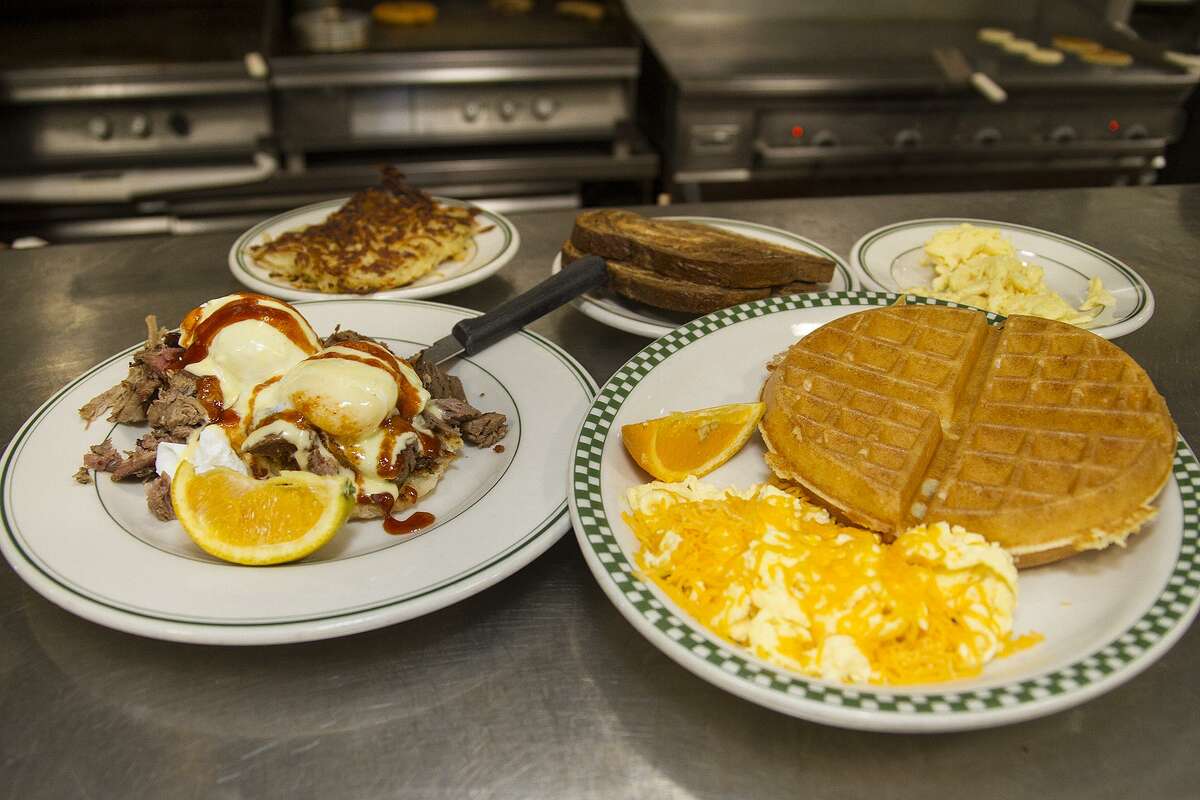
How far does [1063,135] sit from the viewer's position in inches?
220

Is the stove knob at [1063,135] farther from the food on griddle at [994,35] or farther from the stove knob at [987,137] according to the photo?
the food on griddle at [994,35]

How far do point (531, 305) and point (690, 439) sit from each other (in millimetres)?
718

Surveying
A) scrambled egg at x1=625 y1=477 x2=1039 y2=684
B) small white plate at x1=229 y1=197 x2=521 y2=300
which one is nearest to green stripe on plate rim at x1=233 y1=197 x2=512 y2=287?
small white plate at x1=229 y1=197 x2=521 y2=300

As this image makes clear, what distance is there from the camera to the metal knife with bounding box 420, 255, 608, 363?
91.2 inches

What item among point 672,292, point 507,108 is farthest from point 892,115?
point 672,292

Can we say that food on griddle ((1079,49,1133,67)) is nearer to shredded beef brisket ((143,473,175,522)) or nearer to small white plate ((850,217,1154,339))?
small white plate ((850,217,1154,339))

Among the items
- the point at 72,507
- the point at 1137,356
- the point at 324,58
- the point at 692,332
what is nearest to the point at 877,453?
the point at 692,332

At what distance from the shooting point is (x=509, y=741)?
4.89ft

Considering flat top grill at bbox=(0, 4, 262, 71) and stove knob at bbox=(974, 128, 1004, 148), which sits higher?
flat top grill at bbox=(0, 4, 262, 71)

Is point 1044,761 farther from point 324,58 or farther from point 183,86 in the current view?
point 183,86

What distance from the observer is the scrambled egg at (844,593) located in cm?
137

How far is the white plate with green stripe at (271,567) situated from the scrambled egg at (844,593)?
31 cm

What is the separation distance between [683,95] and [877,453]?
151 inches

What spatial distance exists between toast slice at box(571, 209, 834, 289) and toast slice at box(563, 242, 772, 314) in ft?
0.08
